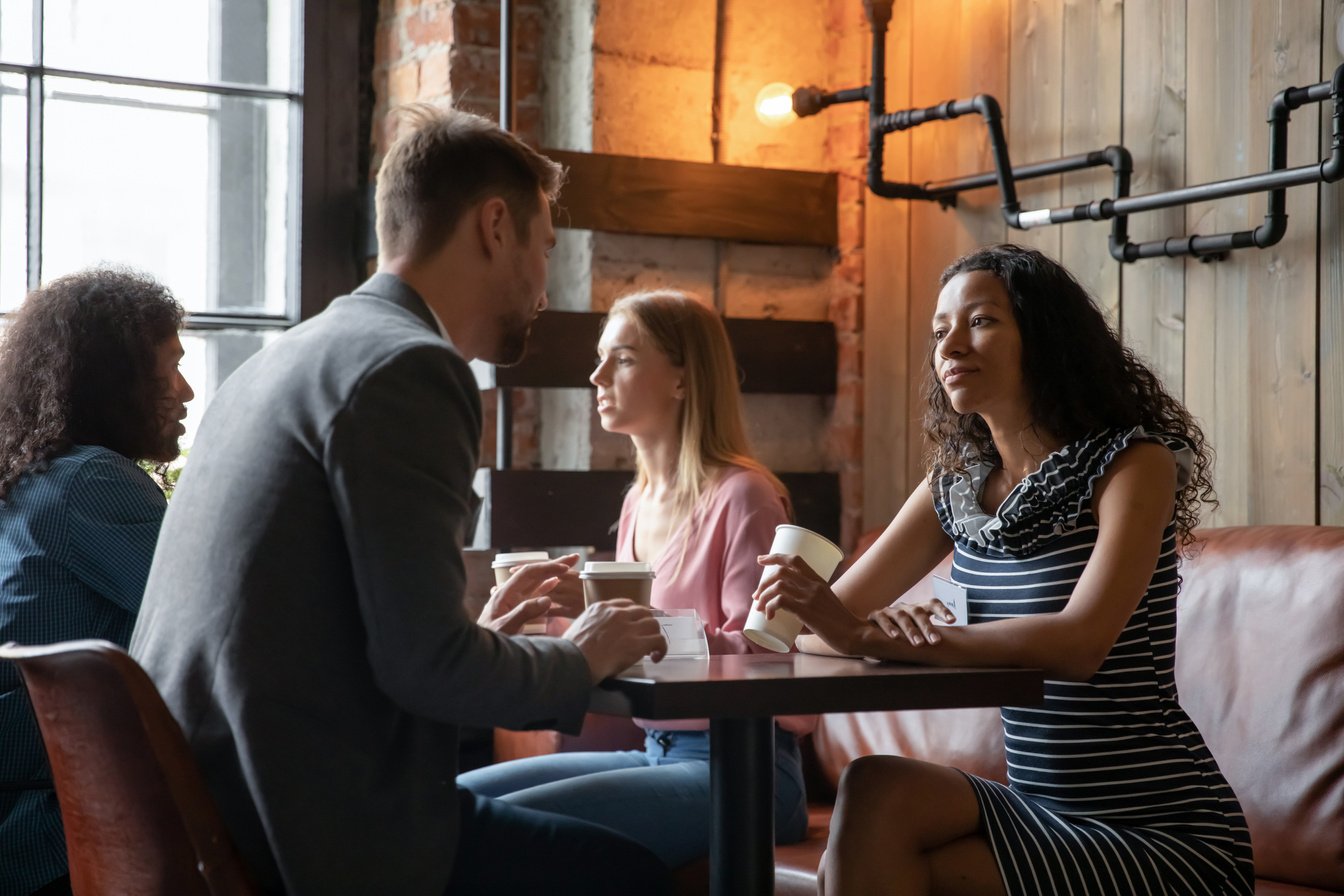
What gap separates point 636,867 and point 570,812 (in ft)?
1.77

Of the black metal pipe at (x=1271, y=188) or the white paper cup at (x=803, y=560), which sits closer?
the white paper cup at (x=803, y=560)

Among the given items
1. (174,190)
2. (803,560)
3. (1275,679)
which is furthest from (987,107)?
(174,190)

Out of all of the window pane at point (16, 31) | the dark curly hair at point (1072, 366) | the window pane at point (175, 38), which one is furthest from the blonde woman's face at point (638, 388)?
the window pane at point (16, 31)

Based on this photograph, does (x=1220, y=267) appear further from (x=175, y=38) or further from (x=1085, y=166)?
(x=175, y=38)

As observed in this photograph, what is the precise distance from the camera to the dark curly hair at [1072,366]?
207 cm

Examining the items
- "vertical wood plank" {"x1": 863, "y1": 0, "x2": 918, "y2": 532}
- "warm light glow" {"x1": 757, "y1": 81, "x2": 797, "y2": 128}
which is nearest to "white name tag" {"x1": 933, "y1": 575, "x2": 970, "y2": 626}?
"vertical wood plank" {"x1": 863, "y1": 0, "x2": 918, "y2": 532}

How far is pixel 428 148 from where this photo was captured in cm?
169

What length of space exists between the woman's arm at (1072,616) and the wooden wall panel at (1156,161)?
0.94 meters

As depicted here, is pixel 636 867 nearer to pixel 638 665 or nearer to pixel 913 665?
pixel 638 665

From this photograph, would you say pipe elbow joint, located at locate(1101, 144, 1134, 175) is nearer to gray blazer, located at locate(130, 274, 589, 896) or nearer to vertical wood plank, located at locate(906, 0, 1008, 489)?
vertical wood plank, located at locate(906, 0, 1008, 489)

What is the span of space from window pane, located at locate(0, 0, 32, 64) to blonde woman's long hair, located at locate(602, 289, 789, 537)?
5.08 feet

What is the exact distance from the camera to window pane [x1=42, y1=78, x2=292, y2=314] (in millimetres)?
3391

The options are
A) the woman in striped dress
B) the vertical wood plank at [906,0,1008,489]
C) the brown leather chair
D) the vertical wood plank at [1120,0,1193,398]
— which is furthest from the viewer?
the vertical wood plank at [906,0,1008,489]

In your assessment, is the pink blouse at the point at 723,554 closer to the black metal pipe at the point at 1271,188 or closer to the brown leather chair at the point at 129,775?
the black metal pipe at the point at 1271,188
